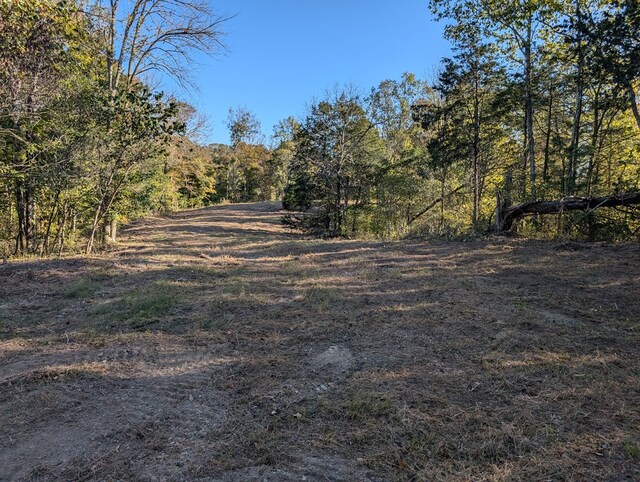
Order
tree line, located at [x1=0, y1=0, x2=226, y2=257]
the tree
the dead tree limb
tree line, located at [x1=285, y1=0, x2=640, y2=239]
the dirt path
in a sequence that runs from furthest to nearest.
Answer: the dead tree limb
the tree
tree line, located at [x1=285, y1=0, x2=640, y2=239]
tree line, located at [x1=0, y1=0, x2=226, y2=257]
the dirt path

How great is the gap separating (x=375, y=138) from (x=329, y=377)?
37.8 feet

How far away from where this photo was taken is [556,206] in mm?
7469

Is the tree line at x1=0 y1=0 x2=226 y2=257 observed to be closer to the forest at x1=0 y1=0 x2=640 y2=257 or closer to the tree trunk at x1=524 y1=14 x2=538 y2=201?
the forest at x1=0 y1=0 x2=640 y2=257

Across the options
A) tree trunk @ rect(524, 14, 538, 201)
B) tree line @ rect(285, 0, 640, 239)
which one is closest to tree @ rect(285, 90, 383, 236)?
tree line @ rect(285, 0, 640, 239)

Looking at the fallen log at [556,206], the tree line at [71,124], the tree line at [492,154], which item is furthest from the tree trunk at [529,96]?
the tree line at [71,124]

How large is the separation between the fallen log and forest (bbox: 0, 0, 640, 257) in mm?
31

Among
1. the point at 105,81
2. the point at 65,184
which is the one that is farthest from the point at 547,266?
the point at 105,81

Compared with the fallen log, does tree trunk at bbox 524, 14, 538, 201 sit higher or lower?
higher

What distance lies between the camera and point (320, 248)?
8.70 m

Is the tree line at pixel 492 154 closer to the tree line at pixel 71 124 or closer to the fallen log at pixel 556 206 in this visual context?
the fallen log at pixel 556 206

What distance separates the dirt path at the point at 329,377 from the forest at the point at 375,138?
3.05 meters

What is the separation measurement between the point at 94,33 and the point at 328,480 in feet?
33.8

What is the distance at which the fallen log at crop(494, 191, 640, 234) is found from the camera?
6.59 meters

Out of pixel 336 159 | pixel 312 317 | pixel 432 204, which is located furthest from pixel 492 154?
pixel 312 317
